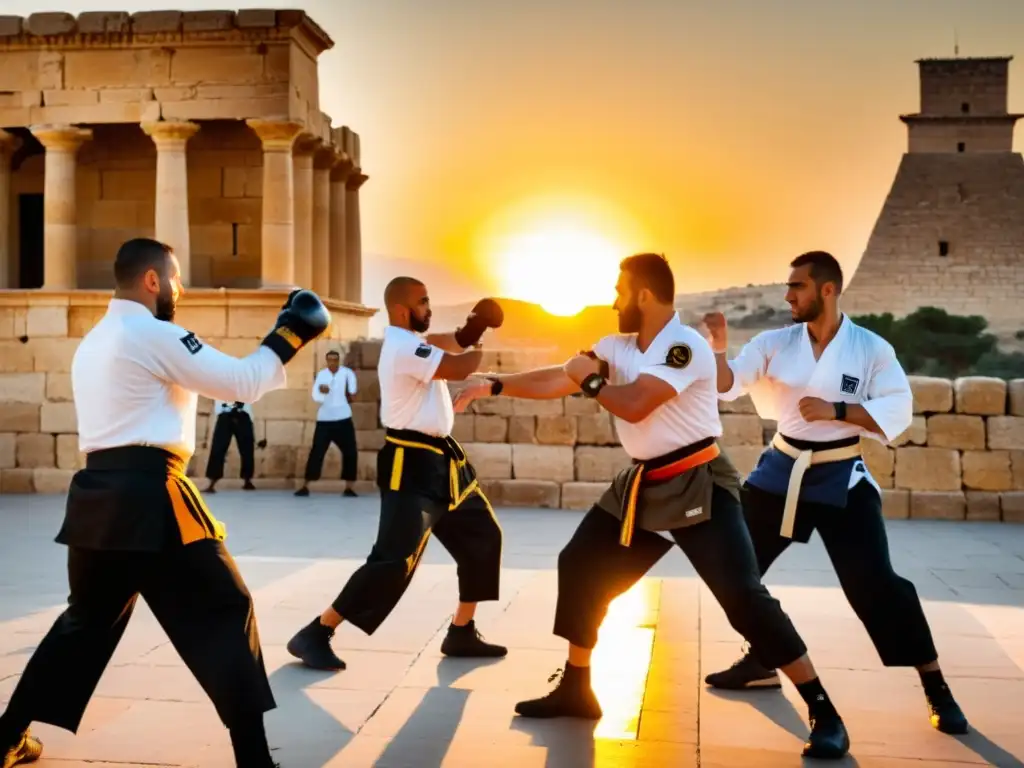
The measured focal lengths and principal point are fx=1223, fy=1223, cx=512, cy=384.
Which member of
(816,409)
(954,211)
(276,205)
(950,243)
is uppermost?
(954,211)

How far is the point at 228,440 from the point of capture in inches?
566

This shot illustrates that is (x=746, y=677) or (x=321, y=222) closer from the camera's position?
(x=746, y=677)

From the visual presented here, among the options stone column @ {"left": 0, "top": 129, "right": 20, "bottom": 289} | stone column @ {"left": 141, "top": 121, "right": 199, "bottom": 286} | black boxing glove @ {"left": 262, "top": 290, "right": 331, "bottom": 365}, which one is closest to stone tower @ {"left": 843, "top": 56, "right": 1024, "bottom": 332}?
stone column @ {"left": 141, "top": 121, "right": 199, "bottom": 286}

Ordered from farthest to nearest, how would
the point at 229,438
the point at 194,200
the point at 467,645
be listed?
the point at 194,200 < the point at 229,438 < the point at 467,645

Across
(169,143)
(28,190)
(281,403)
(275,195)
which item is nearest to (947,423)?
(281,403)

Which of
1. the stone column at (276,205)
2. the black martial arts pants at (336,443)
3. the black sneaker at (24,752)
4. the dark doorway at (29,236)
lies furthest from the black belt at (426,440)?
the dark doorway at (29,236)

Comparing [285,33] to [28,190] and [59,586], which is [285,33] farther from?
[59,586]

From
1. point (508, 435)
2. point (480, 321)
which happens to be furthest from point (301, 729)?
point (508, 435)

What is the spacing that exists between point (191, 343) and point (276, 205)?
12.9 meters

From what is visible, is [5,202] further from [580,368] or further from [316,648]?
[580,368]

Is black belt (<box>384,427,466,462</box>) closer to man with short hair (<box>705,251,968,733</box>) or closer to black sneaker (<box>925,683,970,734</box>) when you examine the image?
man with short hair (<box>705,251,968,733</box>)

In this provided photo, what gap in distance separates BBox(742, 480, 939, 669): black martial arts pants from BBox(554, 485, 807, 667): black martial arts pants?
0.31 m

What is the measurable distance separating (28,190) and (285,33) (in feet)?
17.4

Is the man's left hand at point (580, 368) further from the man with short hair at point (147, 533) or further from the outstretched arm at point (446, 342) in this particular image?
the outstretched arm at point (446, 342)
